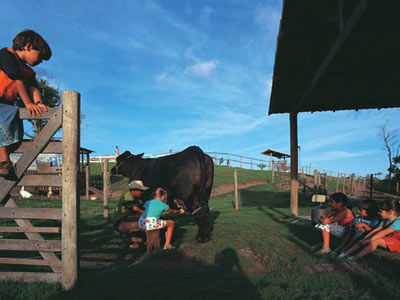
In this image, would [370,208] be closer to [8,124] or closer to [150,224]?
[150,224]

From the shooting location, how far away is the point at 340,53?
452 centimetres

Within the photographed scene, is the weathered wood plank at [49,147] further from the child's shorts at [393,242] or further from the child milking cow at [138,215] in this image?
the child's shorts at [393,242]

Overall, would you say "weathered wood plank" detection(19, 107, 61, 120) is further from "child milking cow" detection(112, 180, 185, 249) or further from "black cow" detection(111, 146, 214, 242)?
"black cow" detection(111, 146, 214, 242)

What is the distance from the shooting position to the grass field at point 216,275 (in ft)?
10.2

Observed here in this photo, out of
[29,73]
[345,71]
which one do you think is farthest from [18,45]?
[345,71]

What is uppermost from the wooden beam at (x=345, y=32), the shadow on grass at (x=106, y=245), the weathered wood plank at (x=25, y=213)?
the wooden beam at (x=345, y=32)

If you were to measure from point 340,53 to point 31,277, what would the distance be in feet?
19.4

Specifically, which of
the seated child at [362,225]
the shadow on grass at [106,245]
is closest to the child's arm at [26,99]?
the shadow on grass at [106,245]

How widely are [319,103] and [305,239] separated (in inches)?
195

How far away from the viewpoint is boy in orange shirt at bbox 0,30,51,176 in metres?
3.05

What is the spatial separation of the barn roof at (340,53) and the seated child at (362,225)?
9.57 feet

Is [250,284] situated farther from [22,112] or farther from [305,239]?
[22,112]

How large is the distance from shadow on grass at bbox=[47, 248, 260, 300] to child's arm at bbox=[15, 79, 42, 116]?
7.38 ft

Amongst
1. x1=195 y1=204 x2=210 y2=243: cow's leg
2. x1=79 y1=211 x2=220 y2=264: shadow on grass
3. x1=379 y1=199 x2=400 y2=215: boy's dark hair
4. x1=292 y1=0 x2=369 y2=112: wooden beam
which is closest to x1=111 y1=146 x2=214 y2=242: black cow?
x1=195 y1=204 x2=210 y2=243: cow's leg
